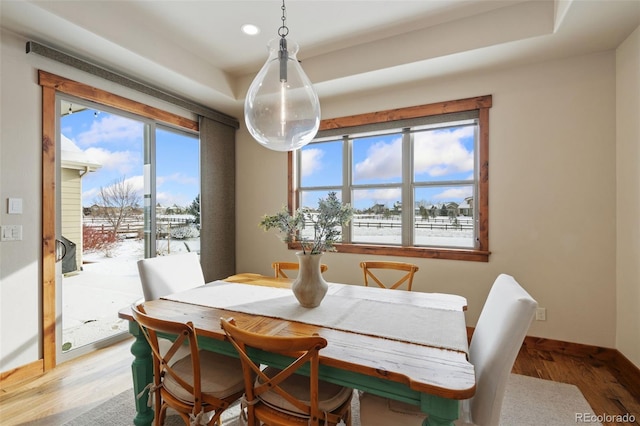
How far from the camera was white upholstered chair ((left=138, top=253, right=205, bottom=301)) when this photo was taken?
207cm

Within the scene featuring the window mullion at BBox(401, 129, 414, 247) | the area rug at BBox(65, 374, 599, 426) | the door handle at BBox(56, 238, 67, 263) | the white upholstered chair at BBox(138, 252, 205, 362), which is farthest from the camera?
the window mullion at BBox(401, 129, 414, 247)

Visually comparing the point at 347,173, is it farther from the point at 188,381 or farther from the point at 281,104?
the point at 188,381

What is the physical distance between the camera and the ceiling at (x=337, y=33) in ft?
7.14

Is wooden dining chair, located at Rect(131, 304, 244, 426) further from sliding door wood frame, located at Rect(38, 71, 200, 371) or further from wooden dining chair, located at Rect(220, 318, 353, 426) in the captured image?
sliding door wood frame, located at Rect(38, 71, 200, 371)

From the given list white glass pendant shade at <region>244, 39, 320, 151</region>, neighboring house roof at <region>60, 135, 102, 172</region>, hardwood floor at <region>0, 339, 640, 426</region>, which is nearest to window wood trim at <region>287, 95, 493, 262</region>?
hardwood floor at <region>0, 339, 640, 426</region>

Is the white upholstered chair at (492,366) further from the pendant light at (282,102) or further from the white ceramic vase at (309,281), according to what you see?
the pendant light at (282,102)

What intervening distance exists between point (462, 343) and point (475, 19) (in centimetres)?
252

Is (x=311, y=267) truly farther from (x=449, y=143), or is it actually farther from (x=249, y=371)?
(x=449, y=143)

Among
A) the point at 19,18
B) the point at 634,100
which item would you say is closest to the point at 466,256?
the point at 634,100

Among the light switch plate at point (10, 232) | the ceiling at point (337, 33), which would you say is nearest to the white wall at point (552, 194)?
the ceiling at point (337, 33)

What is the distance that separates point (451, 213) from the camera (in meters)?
3.23

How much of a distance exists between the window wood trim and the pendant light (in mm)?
1831

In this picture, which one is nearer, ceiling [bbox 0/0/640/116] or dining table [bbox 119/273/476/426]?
dining table [bbox 119/273/476/426]

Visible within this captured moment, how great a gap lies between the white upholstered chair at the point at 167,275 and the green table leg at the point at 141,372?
1.41 ft
